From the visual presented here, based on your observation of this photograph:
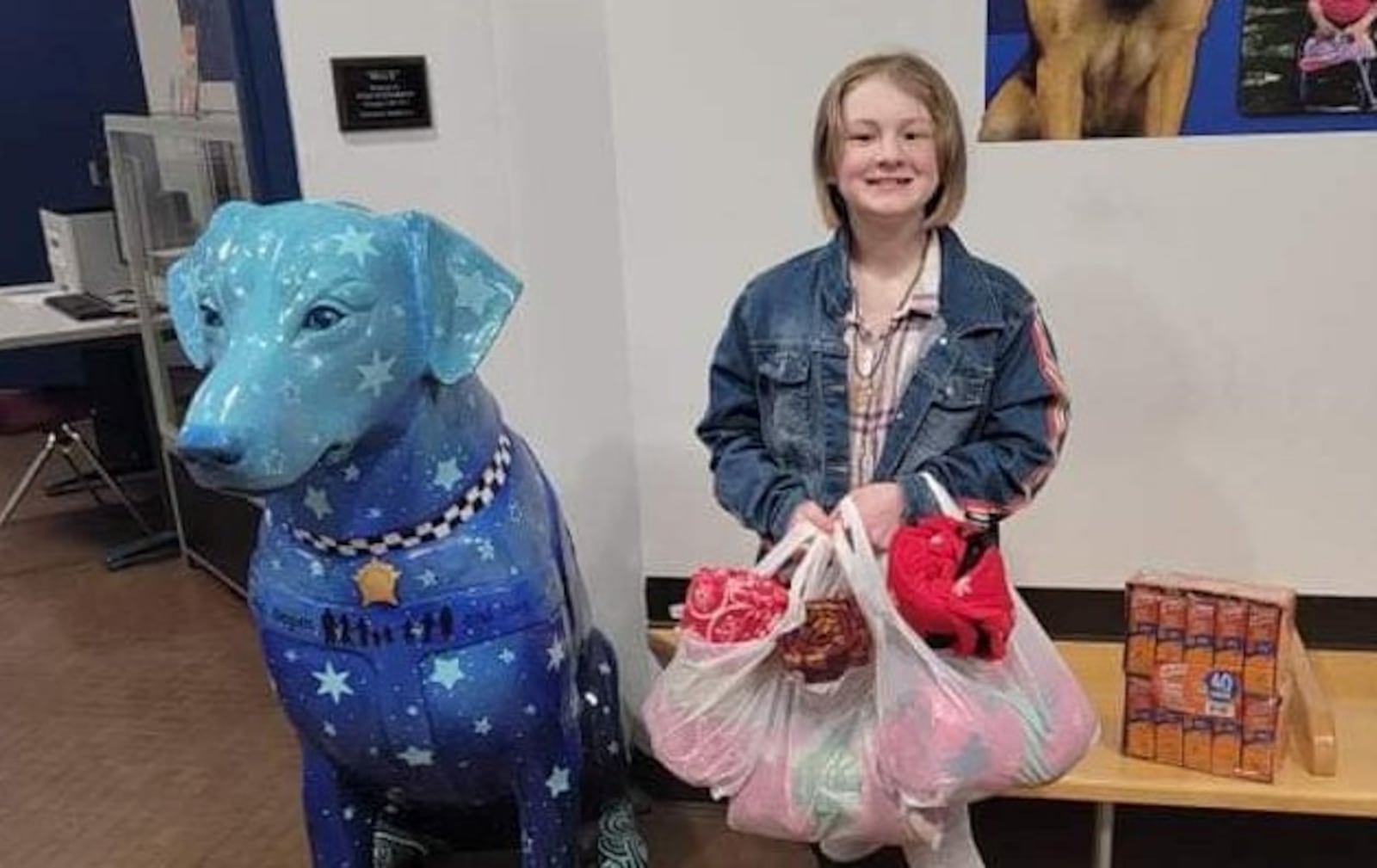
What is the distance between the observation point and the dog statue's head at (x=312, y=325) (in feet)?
4.06

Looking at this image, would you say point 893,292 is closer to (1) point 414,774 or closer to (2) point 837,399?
(2) point 837,399

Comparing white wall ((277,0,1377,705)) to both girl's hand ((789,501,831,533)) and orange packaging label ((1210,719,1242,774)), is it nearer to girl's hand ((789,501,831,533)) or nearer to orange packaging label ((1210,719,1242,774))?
orange packaging label ((1210,719,1242,774))

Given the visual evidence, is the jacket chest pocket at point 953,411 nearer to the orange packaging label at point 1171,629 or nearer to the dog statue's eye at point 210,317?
the orange packaging label at point 1171,629

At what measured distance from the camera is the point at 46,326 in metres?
3.53

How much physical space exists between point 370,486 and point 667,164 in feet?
3.05

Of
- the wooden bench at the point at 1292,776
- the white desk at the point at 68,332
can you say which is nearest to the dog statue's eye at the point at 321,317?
the wooden bench at the point at 1292,776

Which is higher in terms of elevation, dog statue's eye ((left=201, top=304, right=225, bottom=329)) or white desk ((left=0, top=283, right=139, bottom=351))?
dog statue's eye ((left=201, top=304, right=225, bottom=329))

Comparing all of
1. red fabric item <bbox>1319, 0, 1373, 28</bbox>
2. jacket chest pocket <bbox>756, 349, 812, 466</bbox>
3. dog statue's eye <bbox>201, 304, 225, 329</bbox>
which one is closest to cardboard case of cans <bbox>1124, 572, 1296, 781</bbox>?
jacket chest pocket <bbox>756, 349, 812, 466</bbox>

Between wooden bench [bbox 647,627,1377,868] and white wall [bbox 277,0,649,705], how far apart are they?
82 centimetres

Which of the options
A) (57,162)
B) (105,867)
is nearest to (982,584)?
(105,867)

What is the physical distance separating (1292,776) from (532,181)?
53.9 inches

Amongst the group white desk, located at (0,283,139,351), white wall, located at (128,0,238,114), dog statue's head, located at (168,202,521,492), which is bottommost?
white desk, located at (0,283,139,351)

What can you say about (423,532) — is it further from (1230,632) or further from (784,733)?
(1230,632)

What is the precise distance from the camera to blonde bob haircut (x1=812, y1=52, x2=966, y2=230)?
4.52 feet
